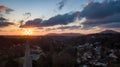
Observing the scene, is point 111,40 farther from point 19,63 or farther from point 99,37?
point 19,63

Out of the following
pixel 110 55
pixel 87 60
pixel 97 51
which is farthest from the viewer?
pixel 97 51

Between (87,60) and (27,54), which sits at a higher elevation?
(27,54)

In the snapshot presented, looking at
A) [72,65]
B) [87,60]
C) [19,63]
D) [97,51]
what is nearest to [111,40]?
[97,51]

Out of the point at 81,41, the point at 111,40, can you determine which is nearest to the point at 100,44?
the point at 111,40

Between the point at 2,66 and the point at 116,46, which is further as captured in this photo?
the point at 116,46

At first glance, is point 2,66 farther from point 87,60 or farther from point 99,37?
point 99,37

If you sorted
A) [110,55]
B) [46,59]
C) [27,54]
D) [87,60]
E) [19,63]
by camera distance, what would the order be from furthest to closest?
[110,55]
[87,60]
[46,59]
[19,63]
[27,54]
